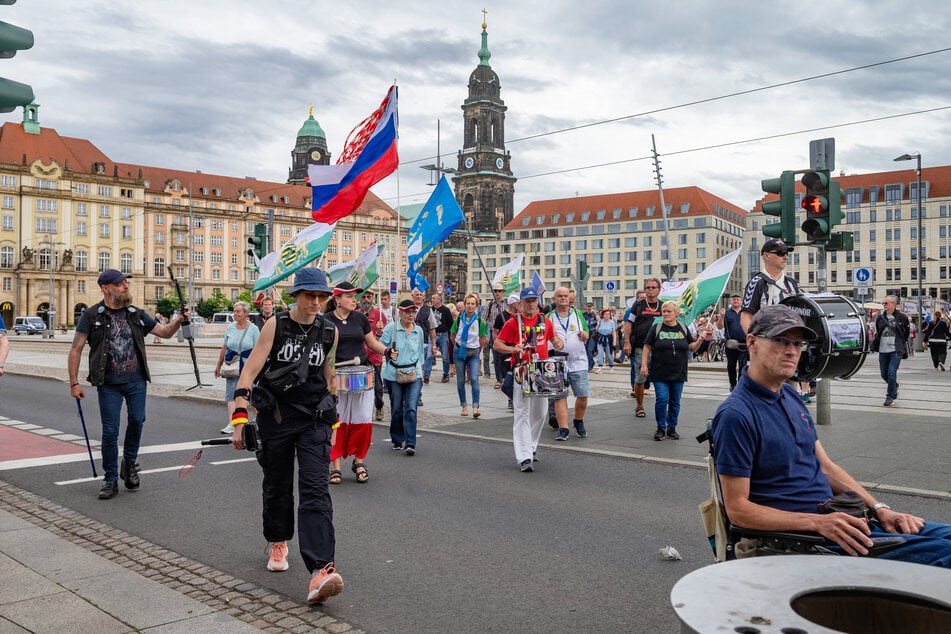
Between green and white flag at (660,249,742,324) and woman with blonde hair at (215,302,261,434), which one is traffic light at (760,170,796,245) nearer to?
green and white flag at (660,249,742,324)

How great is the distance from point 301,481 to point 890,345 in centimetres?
1222

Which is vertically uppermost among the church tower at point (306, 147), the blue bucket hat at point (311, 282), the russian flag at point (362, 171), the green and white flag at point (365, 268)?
the church tower at point (306, 147)

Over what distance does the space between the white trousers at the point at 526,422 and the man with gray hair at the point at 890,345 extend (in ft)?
23.7

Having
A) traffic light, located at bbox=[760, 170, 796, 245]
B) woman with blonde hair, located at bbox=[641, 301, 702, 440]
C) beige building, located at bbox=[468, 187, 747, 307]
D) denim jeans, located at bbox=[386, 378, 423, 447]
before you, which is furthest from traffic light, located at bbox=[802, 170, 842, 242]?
beige building, located at bbox=[468, 187, 747, 307]

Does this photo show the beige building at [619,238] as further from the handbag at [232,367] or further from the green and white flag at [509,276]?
the handbag at [232,367]

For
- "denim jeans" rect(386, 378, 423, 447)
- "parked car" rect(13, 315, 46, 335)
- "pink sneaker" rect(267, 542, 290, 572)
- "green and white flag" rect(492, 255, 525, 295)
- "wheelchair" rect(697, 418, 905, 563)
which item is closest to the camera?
"wheelchair" rect(697, 418, 905, 563)

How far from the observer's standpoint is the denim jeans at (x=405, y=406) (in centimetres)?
989

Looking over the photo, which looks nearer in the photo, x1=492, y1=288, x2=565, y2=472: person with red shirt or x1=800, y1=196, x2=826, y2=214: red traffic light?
x1=492, y1=288, x2=565, y2=472: person with red shirt

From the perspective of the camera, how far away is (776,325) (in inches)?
140

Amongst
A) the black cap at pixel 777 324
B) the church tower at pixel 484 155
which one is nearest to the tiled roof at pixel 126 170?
the church tower at pixel 484 155

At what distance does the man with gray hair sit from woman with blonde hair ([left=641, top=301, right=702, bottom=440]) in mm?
4751

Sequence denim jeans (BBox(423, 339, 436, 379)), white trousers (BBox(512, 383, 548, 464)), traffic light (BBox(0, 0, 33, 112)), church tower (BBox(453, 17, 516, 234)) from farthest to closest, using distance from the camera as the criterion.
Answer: church tower (BBox(453, 17, 516, 234))
denim jeans (BBox(423, 339, 436, 379))
white trousers (BBox(512, 383, 548, 464))
traffic light (BBox(0, 0, 33, 112))

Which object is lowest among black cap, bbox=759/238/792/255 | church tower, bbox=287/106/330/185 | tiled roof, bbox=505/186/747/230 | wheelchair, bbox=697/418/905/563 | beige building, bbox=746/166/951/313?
wheelchair, bbox=697/418/905/563

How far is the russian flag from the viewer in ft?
41.3
